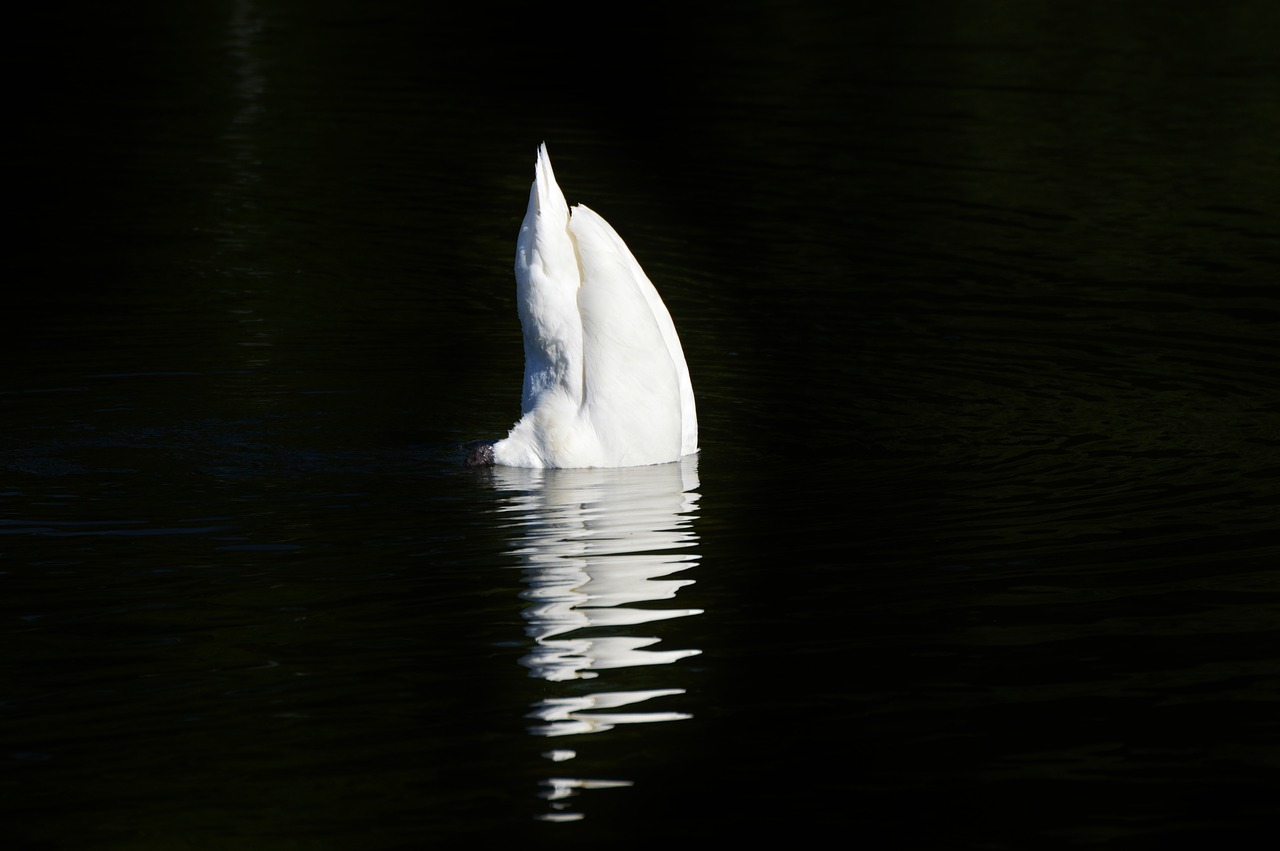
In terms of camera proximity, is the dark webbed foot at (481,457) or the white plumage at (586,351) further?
the dark webbed foot at (481,457)

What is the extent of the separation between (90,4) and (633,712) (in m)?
28.9

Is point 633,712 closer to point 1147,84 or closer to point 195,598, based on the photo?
point 195,598

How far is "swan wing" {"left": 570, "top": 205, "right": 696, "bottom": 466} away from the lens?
10.0 metres

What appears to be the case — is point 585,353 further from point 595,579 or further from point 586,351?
point 595,579

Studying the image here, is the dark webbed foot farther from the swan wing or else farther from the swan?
the swan wing

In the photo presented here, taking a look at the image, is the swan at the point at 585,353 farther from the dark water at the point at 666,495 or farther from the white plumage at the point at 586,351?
the dark water at the point at 666,495

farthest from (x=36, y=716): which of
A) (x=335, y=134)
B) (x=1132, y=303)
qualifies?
(x=335, y=134)

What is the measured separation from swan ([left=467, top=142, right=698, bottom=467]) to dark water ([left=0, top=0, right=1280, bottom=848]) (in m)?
0.22

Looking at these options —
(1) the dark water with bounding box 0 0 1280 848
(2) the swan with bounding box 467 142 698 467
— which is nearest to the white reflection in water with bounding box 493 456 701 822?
(1) the dark water with bounding box 0 0 1280 848

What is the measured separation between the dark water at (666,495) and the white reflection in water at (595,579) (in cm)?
3

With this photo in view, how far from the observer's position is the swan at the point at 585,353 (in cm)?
1003

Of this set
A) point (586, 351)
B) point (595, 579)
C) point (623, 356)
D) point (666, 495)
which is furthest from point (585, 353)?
point (595, 579)

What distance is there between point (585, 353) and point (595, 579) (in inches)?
76.7

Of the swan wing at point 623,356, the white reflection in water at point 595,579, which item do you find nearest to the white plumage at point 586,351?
the swan wing at point 623,356
